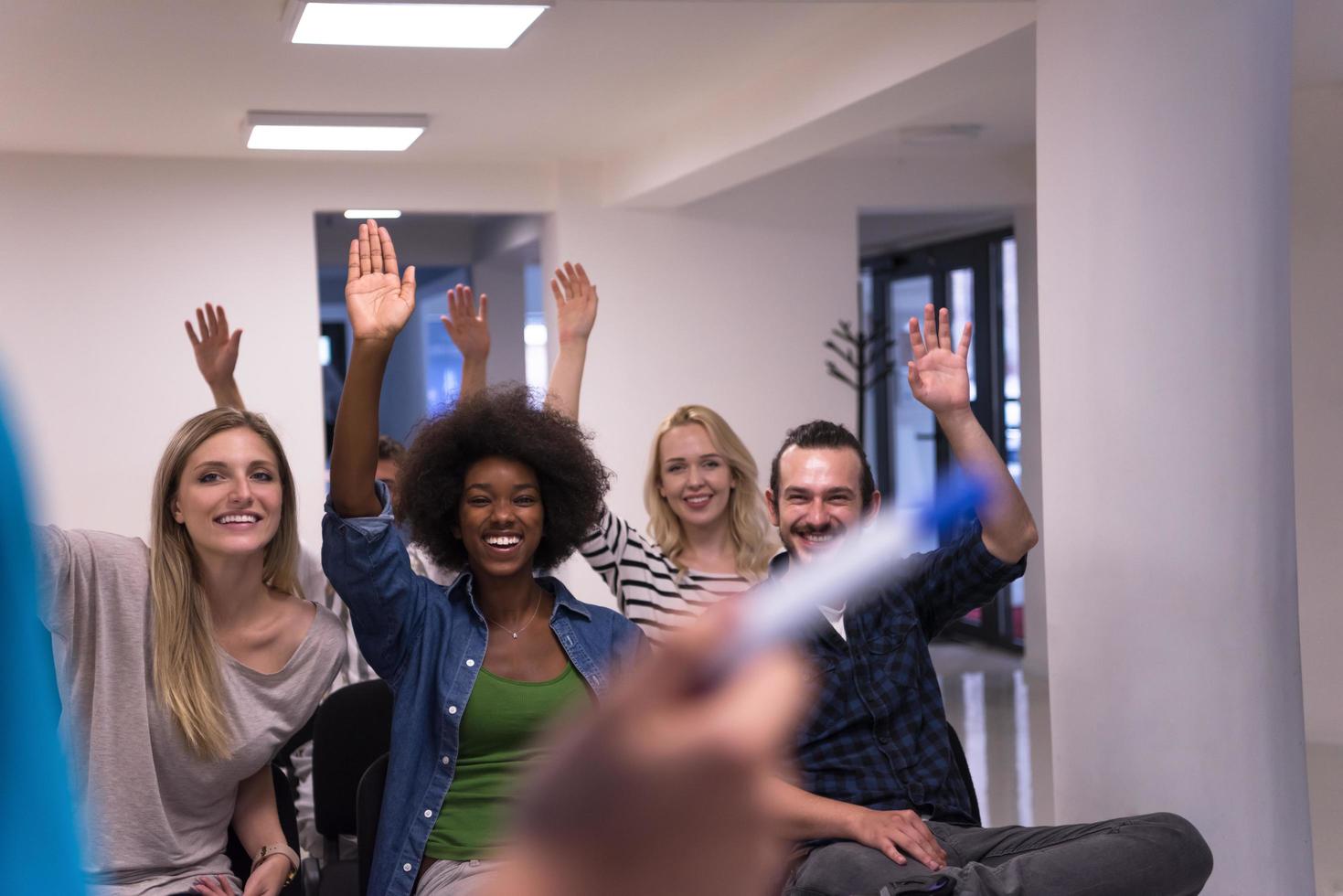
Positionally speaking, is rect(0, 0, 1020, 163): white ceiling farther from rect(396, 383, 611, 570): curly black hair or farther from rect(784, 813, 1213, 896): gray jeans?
rect(784, 813, 1213, 896): gray jeans

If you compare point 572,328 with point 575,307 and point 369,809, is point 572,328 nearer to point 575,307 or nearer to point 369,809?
point 575,307

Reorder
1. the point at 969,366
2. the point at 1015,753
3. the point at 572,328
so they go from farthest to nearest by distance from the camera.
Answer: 1. the point at 969,366
2. the point at 1015,753
3. the point at 572,328

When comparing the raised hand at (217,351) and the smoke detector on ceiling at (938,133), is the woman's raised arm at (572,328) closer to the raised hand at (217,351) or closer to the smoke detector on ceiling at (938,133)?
the raised hand at (217,351)

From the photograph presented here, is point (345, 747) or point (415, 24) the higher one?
point (415, 24)

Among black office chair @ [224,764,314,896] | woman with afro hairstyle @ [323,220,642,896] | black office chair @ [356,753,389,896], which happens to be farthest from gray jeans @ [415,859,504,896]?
black office chair @ [224,764,314,896]

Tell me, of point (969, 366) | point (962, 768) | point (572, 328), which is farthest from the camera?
point (969, 366)

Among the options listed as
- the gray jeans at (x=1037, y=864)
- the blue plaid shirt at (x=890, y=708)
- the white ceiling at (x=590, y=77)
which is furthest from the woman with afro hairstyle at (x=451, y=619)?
the white ceiling at (x=590, y=77)

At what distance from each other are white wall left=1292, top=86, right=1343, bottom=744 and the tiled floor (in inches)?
22.4

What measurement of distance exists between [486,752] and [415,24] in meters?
2.75

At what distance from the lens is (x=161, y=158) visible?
7.27m

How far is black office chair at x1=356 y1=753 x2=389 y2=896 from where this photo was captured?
2.77m

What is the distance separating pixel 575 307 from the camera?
14.2 ft

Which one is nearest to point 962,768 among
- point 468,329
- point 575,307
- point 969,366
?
point 575,307

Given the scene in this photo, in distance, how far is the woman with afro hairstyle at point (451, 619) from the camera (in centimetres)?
266
